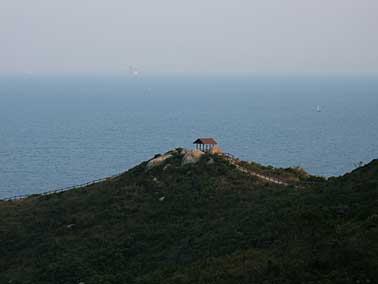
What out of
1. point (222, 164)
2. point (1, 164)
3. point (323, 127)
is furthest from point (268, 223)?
point (323, 127)

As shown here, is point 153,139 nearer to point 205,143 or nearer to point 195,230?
point 205,143

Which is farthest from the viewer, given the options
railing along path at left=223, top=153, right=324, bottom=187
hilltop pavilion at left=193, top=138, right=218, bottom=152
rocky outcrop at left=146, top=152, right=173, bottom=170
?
hilltop pavilion at left=193, top=138, right=218, bottom=152

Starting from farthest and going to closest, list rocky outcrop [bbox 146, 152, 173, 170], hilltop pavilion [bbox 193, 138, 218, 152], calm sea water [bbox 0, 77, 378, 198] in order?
1. calm sea water [bbox 0, 77, 378, 198]
2. hilltop pavilion [bbox 193, 138, 218, 152]
3. rocky outcrop [bbox 146, 152, 173, 170]

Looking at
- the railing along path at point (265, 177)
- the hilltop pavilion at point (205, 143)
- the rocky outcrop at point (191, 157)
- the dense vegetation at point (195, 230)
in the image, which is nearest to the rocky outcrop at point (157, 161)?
the dense vegetation at point (195, 230)

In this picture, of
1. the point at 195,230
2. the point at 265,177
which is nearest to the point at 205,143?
the point at 265,177

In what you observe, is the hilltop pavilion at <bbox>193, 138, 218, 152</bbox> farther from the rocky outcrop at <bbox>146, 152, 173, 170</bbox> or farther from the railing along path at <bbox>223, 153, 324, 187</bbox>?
the rocky outcrop at <bbox>146, 152, 173, 170</bbox>

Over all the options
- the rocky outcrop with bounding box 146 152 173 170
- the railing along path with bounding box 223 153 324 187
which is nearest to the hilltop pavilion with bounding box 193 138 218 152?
the railing along path with bounding box 223 153 324 187

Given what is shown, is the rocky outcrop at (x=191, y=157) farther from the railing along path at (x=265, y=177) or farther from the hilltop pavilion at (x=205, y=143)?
the railing along path at (x=265, y=177)

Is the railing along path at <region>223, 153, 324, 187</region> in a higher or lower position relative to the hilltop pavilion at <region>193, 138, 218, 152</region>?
lower
